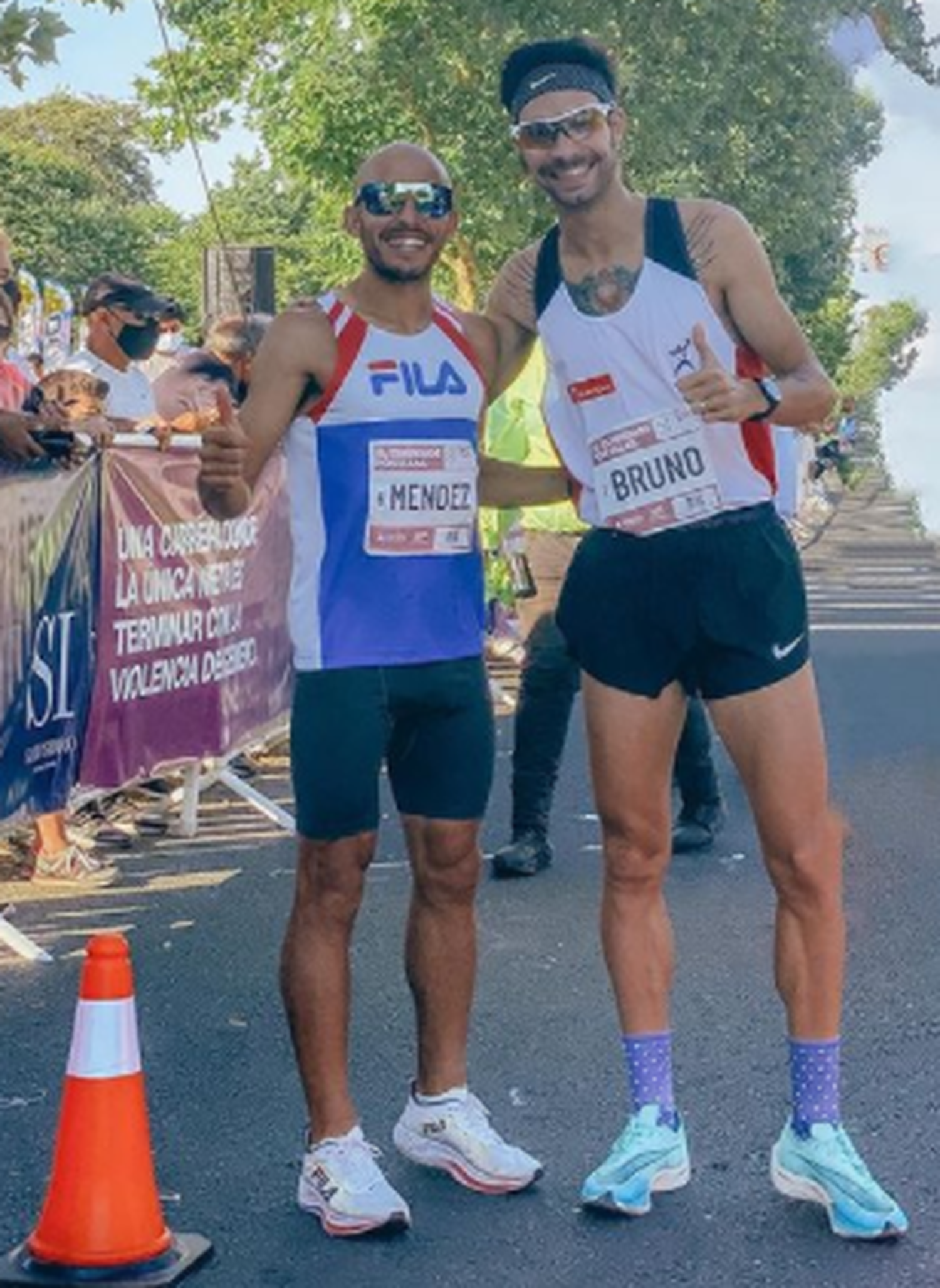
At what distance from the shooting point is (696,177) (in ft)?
93.6

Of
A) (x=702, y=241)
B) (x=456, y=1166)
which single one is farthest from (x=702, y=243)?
(x=456, y=1166)

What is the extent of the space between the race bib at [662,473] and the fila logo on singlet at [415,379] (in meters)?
0.33

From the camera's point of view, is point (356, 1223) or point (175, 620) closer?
point (356, 1223)

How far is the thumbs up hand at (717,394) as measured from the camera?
4656mm

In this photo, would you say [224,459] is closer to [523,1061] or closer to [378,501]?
[378,501]

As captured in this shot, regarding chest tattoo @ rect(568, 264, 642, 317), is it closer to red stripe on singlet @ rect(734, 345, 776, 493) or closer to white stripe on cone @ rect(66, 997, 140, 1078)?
red stripe on singlet @ rect(734, 345, 776, 493)

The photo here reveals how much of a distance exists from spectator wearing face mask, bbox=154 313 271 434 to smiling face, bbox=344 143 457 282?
4.97 meters

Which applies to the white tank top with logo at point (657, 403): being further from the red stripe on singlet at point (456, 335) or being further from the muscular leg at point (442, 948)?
the muscular leg at point (442, 948)

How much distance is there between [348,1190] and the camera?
480 centimetres

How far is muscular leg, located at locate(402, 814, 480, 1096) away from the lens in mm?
5105

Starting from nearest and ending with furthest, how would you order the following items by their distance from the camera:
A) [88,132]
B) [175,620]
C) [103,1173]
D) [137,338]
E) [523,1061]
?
[103,1173], [523,1061], [175,620], [137,338], [88,132]

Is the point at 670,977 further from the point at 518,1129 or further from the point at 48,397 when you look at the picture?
the point at 48,397

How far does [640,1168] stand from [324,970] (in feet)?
2.33

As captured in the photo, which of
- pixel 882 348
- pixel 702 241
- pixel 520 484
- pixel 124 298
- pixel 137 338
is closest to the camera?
pixel 702 241
